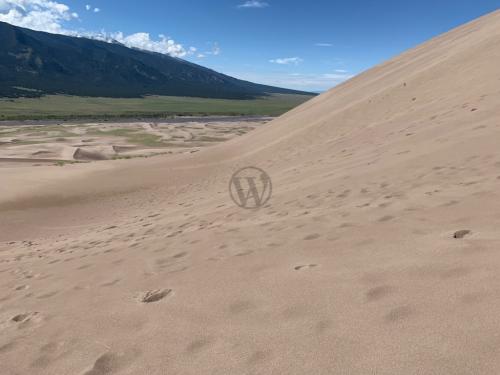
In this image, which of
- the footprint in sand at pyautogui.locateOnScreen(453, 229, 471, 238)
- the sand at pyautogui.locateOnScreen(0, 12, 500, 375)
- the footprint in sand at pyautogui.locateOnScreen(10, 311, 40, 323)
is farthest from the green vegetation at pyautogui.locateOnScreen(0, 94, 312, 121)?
the footprint in sand at pyautogui.locateOnScreen(453, 229, 471, 238)

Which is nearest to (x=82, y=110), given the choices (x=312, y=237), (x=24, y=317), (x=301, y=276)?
(x=24, y=317)

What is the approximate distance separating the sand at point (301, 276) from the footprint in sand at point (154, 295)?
2 centimetres

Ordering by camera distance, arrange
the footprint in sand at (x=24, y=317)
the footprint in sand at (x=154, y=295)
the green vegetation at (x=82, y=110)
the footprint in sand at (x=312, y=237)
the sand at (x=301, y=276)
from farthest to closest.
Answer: the green vegetation at (x=82, y=110), the footprint in sand at (x=312, y=237), the footprint in sand at (x=24, y=317), the footprint in sand at (x=154, y=295), the sand at (x=301, y=276)

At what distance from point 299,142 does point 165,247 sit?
11545mm

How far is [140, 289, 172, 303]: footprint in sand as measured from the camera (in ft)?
13.8

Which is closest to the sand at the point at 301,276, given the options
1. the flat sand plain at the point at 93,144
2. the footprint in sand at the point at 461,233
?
the footprint in sand at the point at 461,233

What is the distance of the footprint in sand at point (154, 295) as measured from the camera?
4215 mm

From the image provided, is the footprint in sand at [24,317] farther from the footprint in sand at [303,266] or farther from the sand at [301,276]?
the footprint in sand at [303,266]

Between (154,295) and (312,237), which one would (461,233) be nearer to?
(312,237)

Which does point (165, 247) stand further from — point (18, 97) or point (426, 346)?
point (18, 97)

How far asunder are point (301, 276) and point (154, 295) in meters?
1.54

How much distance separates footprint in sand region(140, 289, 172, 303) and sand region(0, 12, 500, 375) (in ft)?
0.07

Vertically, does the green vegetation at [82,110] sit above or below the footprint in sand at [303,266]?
above

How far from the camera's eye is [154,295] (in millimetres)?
4305
